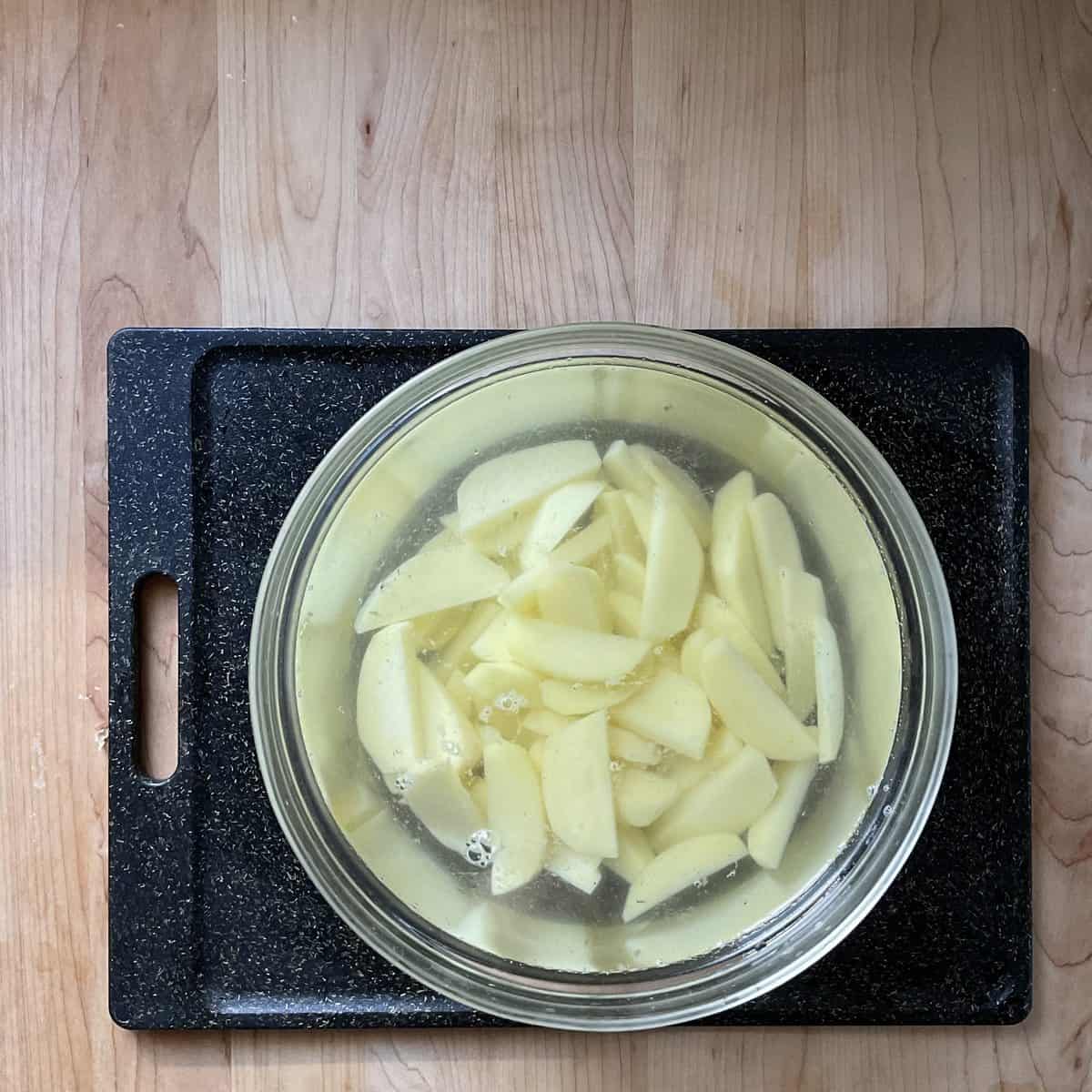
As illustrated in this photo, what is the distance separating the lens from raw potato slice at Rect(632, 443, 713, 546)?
62 cm

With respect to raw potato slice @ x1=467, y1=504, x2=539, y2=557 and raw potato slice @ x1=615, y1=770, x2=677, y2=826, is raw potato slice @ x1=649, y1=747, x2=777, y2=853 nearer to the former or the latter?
raw potato slice @ x1=615, y1=770, x2=677, y2=826

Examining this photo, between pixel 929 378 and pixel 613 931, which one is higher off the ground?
pixel 929 378

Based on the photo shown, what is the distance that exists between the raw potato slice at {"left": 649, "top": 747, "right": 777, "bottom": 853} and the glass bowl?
1.7 inches

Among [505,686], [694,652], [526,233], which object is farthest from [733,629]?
[526,233]

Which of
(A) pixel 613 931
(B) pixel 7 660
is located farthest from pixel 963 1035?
(B) pixel 7 660

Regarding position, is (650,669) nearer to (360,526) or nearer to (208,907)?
(360,526)

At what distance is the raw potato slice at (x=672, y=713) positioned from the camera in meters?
0.60

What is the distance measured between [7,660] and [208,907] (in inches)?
8.5

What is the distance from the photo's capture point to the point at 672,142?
73cm

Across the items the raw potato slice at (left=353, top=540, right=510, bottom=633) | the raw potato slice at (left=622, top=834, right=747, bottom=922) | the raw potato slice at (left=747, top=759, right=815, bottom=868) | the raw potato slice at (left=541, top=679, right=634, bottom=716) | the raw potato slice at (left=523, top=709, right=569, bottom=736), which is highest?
the raw potato slice at (left=353, top=540, right=510, bottom=633)

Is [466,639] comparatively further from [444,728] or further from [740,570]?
[740,570]

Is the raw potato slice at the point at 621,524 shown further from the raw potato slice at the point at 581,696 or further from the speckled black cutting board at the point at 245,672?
the speckled black cutting board at the point at 245,672

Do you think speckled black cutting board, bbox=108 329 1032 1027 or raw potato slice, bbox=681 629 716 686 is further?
speckled black cutting board, bbox=108 329 1032 1027

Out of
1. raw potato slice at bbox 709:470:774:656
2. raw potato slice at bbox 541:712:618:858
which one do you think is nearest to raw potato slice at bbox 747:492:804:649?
raw potato slice at bbox 709:470:774:656
